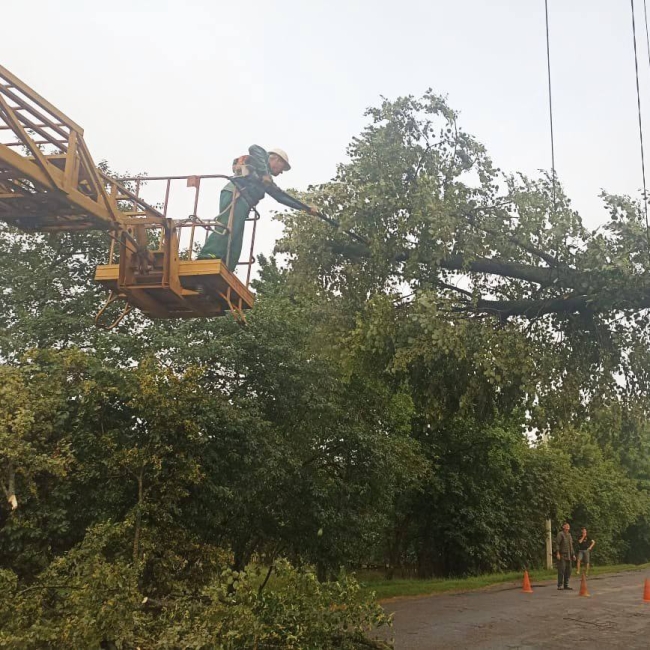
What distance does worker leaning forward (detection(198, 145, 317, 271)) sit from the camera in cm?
775

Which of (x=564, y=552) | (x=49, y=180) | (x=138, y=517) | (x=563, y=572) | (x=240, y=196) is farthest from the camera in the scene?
(x=563, y=572)

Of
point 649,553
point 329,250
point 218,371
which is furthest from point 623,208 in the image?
point 649,553

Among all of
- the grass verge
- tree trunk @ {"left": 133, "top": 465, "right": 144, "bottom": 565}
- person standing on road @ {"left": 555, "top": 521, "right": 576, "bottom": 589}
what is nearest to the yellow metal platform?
tree trunk @ {"left": 133, "top": 465, "right": 144, "bottom": 565}

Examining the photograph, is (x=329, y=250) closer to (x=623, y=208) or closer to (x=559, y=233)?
(x=559, y=233)

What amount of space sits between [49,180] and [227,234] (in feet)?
7.17

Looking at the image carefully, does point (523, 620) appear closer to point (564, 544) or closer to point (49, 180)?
point (564, 544)

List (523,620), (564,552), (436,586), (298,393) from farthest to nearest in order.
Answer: (436,586)
(564,552)
(298,393)
(523,620)

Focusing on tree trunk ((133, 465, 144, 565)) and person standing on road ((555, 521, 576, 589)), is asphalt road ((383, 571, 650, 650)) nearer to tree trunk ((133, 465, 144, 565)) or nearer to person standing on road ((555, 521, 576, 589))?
person standing on road ((555, 521, 576, 589))

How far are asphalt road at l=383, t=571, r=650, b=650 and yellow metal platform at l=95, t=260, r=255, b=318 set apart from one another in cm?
557

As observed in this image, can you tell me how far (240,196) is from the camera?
7.88 meters

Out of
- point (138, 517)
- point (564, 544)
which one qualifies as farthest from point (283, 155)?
point (564, 544)

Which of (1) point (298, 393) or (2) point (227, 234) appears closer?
(2) point (227, 234)

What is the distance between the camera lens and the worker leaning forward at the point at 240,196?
775 centimetres

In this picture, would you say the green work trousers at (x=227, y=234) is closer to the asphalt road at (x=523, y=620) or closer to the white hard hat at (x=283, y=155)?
the white hard hat at (x=283, y=155)
